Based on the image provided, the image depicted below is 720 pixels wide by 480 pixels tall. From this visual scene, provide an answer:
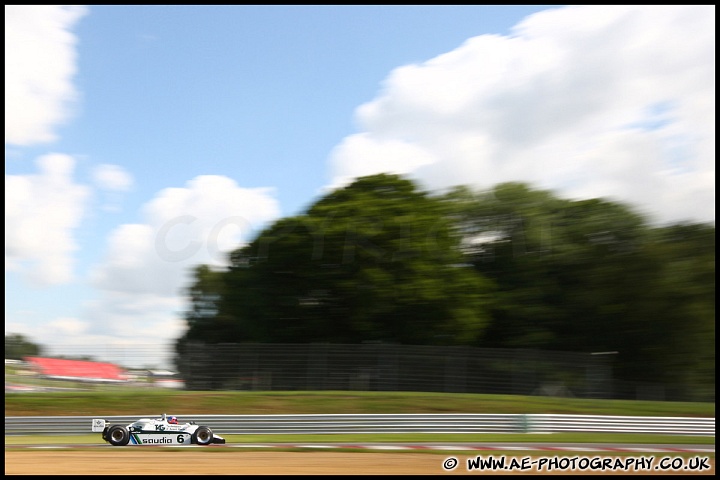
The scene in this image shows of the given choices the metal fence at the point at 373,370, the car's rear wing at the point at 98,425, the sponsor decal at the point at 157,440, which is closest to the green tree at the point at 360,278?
the metal fence at the point at 373,370

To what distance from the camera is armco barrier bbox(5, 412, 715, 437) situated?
→ 55.5 feet

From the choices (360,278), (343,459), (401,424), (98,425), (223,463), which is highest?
(360,278)

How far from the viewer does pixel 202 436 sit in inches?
555

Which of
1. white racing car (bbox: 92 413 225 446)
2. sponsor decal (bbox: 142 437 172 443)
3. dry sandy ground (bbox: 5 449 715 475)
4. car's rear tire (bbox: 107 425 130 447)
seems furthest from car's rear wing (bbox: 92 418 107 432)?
car's rear tire (bbox: 107 425 130 447)

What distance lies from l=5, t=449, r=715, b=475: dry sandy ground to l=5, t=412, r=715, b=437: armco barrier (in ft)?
9.55

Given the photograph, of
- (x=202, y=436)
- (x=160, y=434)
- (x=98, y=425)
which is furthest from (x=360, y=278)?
(x=98, y=425)

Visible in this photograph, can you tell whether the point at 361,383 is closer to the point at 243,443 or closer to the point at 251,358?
the point at 251,358

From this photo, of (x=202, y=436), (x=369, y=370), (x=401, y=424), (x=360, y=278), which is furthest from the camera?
(x=360, y=278)

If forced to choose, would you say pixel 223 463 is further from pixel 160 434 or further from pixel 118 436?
pixel 118 436

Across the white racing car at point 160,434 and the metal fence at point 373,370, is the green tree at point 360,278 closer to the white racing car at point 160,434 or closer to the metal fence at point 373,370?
the metal fence at point 373,370

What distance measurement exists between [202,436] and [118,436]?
1.66 meters

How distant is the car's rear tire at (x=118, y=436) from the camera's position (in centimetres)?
1407

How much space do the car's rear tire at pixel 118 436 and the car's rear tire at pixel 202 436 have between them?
1.29 metres

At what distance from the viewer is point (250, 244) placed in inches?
1204
